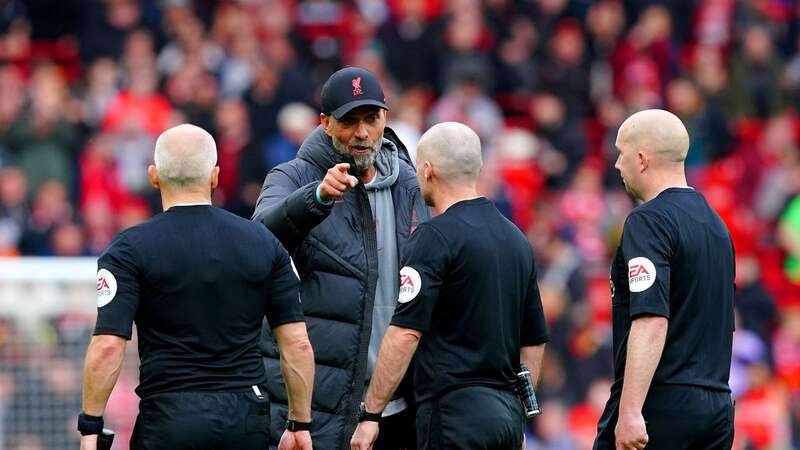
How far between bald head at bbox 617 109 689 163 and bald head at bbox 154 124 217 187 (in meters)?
1.72

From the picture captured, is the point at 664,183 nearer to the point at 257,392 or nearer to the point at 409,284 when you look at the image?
the point at 409,284

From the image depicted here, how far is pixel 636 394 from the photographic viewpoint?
611 cm

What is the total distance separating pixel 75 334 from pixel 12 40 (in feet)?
23.2

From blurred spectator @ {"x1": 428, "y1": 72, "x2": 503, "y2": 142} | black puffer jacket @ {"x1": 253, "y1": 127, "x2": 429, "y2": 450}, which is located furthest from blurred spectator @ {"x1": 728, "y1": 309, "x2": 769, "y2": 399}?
black puffer jacket @ {"x1": 253, "y1": 127, "x2": 429, "y2": 450}

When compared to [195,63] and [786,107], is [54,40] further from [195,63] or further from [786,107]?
[786,107]

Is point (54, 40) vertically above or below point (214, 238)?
above

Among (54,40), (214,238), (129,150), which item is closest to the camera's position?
(214,238)

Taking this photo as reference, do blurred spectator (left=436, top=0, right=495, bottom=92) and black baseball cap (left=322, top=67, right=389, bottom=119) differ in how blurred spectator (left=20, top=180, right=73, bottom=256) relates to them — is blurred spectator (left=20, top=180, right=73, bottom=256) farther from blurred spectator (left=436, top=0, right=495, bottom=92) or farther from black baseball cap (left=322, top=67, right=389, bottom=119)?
black baseball cap (left=322, top=67, right=389, bottom=119)

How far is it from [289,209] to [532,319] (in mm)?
1117

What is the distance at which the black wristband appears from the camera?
5977mm

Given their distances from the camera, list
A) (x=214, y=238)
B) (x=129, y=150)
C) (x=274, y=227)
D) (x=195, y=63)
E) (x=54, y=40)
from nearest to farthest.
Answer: (x=214, y=238), (x=274, y=227), (x=129, y=150), (x=195, y=63), (x=54, y=40)

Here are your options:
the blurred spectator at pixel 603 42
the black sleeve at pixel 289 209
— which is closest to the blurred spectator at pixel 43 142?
the blurred spectator at pixel 603 42

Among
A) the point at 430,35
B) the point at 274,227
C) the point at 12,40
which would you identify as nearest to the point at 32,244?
the point at 12,40

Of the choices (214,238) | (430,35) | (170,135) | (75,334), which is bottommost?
(75,334)
